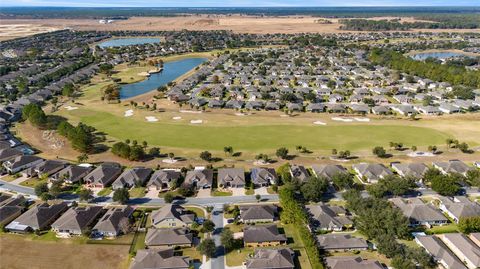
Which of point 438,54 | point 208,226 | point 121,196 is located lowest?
point 208,226

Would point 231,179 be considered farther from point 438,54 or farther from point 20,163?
point 438,54

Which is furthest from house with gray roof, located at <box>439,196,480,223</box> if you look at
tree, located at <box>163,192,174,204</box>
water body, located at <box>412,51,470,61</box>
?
water body, located at <box>412,51,470,61</box>

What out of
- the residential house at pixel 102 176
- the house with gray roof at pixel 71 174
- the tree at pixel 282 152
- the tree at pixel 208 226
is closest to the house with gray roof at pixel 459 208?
the tree at pixel 282 152

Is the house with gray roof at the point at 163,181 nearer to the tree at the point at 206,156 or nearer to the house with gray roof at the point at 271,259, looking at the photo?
the tree at the point at 206,156

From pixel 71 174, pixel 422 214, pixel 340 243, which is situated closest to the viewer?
pixel 340 243

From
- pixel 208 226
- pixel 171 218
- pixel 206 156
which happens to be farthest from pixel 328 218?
pixel 206 156

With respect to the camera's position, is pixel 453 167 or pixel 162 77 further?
pixel 162 77

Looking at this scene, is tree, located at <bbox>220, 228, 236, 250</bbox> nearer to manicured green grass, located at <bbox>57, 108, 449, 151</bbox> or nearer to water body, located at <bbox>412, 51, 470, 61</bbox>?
manicured green grass, located at <bbox>57, 108, 449, 151</bbox>
